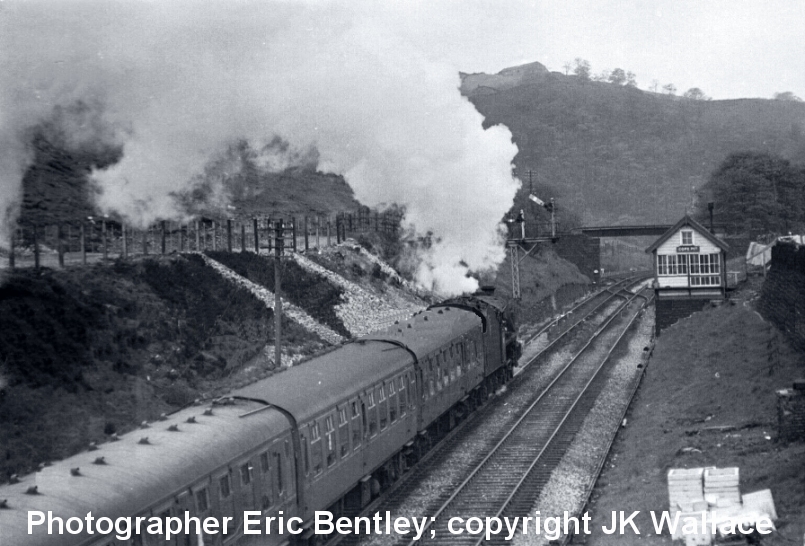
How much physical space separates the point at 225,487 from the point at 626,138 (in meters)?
155

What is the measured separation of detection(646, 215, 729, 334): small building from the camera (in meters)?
43.6

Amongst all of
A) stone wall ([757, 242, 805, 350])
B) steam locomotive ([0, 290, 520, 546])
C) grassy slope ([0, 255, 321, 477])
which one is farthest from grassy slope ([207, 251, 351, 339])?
stone wall ([757, 242, 805, 350])

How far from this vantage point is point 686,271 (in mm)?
44281

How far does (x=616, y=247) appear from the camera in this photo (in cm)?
11075

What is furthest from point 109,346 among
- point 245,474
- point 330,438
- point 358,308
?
point 358,308

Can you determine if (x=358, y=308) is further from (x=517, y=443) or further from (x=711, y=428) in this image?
(x=711, y=428)

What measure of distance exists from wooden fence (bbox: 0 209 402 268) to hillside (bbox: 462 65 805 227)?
3056 inches

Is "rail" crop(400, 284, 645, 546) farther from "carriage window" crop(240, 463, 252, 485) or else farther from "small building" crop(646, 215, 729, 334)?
"small building" crop(646, 215, 729, 334)

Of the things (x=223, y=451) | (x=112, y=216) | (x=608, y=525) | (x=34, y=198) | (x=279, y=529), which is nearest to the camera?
(x=223, y=451)

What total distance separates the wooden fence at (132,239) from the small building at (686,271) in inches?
522

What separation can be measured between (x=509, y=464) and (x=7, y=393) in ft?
39.5

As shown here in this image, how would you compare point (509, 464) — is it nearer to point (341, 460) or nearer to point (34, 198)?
point (341, 460)

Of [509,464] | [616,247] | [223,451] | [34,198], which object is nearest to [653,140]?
[616,247]

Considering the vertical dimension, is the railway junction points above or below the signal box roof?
below
